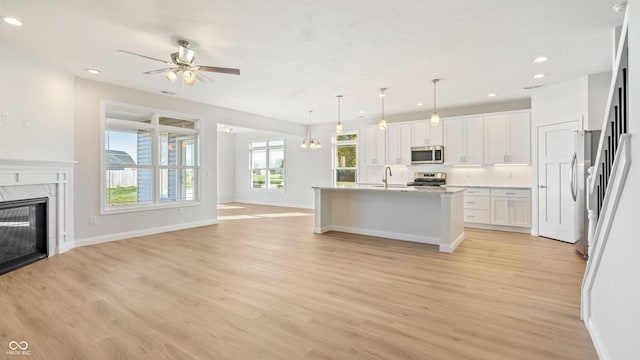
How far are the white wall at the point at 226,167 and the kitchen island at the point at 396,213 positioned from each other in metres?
6.75

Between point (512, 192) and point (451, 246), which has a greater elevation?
point (512, 192)

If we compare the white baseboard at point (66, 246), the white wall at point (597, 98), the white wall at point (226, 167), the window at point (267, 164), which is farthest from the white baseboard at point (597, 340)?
the white wall at point (226, 167)

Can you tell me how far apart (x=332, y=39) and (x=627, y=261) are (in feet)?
10.2

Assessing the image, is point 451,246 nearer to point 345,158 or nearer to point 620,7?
point 620,7

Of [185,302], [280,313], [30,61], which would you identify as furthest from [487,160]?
[30,61]

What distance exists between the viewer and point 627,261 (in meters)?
1.54

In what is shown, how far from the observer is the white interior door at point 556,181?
5043 mm

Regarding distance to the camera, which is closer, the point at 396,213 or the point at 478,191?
the point at 396,213

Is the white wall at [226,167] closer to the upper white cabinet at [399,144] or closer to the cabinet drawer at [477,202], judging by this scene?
the upper white cabinet at [399,144]

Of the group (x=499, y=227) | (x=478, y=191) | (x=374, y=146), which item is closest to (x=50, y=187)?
(x=374, y=146)

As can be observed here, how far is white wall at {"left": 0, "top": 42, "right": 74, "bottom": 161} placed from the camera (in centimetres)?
362

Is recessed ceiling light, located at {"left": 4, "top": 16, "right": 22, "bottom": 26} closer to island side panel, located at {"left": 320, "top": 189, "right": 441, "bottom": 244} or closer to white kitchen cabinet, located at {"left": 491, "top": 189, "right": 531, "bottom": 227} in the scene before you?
island side panel, located at {"left": 320, "top": 189, "right": 441, "bottom": 244}

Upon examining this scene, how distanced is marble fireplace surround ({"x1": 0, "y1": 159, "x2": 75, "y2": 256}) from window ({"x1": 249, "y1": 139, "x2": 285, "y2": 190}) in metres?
6.49

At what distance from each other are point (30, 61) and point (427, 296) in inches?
219
